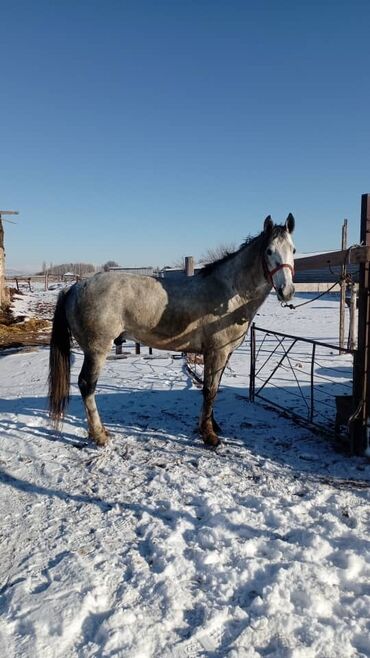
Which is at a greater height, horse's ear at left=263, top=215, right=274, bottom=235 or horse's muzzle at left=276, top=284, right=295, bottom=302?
horse's ear at left=263, top=215, right=274, bottom=235

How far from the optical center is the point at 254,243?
4.83 metres

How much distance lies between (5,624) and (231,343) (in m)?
3.59

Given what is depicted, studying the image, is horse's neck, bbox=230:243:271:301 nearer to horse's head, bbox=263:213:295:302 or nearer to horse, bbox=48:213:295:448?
horse, bbox=48:213:295:448

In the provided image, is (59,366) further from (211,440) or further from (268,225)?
(268,225)

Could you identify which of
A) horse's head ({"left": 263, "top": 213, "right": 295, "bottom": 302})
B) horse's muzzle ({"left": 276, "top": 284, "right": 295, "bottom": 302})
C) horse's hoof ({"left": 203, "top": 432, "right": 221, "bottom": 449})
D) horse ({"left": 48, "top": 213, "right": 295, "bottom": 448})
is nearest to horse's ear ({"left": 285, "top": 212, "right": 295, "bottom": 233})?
horse's head ({"left": 263, "top": 213, "right": 295, "bottom": 302})

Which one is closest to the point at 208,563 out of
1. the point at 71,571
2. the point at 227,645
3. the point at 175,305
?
the point at 227,645

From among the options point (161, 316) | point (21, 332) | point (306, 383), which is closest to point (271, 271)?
point (161, 316)

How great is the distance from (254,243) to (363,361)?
188 cm

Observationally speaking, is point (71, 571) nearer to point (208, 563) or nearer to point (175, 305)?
point (208, 563)

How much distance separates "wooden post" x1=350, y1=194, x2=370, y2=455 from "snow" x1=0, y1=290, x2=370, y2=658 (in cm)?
29

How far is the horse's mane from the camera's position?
4445 millimetres

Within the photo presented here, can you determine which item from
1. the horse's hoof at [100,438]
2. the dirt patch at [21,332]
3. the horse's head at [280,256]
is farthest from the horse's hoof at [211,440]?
the dirt patch at [21,332]

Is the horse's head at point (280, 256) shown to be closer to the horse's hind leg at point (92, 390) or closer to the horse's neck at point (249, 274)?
the horse's neck at point (249, 274)

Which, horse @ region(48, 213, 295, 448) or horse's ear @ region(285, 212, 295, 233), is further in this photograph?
horse @ region(48, 213, 295, 448)
